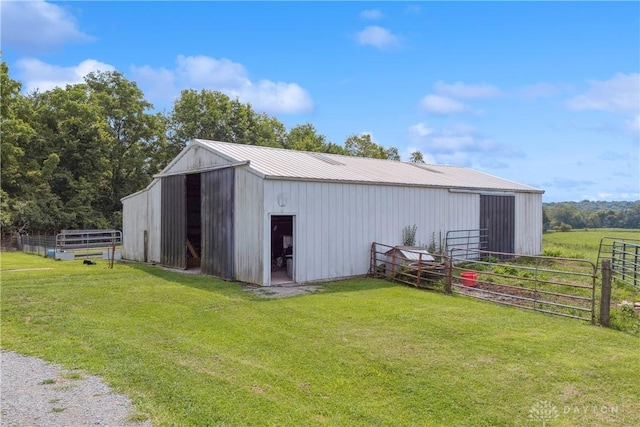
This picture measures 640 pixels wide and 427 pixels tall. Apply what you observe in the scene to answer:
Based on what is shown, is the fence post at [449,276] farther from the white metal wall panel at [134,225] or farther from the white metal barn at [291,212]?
the white metal wall panel at [134,225]

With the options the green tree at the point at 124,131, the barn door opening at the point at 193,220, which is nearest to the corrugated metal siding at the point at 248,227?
the barn door opening at the point at 193,220

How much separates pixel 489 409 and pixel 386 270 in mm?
8774

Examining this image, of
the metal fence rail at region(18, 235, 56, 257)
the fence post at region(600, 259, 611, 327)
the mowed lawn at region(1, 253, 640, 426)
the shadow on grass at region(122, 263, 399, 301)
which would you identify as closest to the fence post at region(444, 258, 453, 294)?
the mowed lawn at region(1, 253, 640, 426)

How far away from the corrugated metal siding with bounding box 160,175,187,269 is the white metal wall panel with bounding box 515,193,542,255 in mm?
13994

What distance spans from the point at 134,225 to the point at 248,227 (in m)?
8.79

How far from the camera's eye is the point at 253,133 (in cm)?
3975

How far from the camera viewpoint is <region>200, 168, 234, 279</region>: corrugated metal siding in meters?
12.9

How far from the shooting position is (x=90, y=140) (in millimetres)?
31469

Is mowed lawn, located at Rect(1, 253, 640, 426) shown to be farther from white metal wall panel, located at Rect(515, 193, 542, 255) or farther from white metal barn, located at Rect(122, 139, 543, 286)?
white metal wall panel, located at Rect(515, 193, 542, 255)

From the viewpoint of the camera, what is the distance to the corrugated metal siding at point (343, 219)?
12.1 m

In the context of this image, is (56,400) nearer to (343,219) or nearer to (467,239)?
(343,219)

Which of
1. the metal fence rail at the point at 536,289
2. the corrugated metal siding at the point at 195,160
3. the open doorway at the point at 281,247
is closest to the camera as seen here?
the metal fence rail at the point at 536,289

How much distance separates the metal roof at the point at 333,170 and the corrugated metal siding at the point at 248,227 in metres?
0.50

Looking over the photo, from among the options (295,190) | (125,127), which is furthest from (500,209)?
(125,127)
